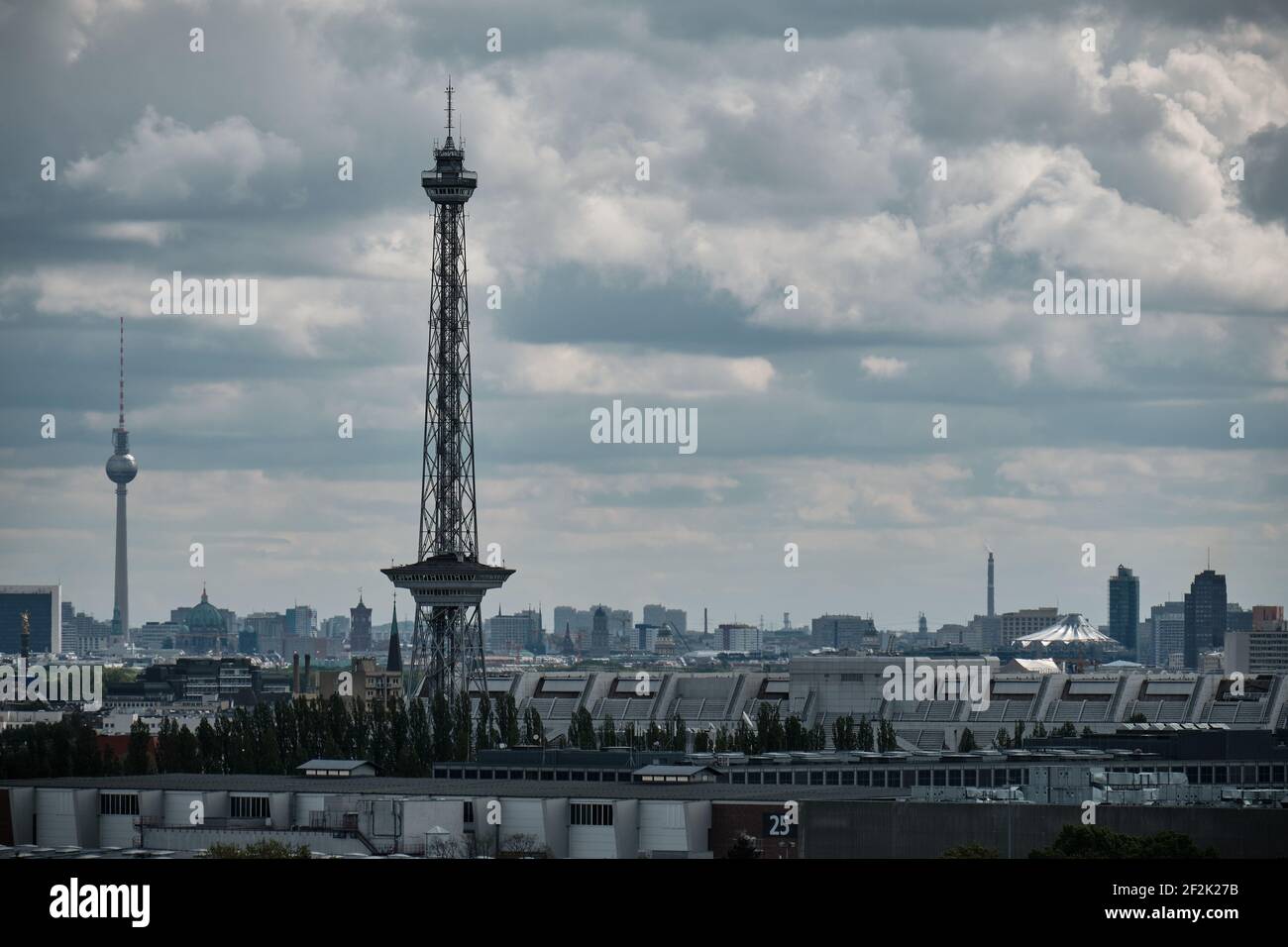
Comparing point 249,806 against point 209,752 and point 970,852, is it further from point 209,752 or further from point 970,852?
point 209,752

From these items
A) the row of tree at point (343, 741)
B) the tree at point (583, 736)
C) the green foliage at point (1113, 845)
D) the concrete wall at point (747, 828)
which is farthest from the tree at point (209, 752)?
the green foliage at point (1113, 845)

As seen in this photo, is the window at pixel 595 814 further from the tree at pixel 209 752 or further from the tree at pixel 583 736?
the tree at pixel 209 752

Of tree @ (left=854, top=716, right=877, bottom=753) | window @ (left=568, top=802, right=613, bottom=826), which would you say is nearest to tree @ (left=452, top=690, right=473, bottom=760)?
tree @ (left=854, top=716, right=877, bottom=753)

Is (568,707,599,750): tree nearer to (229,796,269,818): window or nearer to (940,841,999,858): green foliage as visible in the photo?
(229,796,269,818): window

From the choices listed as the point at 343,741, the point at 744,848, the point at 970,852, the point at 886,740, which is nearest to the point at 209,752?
the point at 343,741
